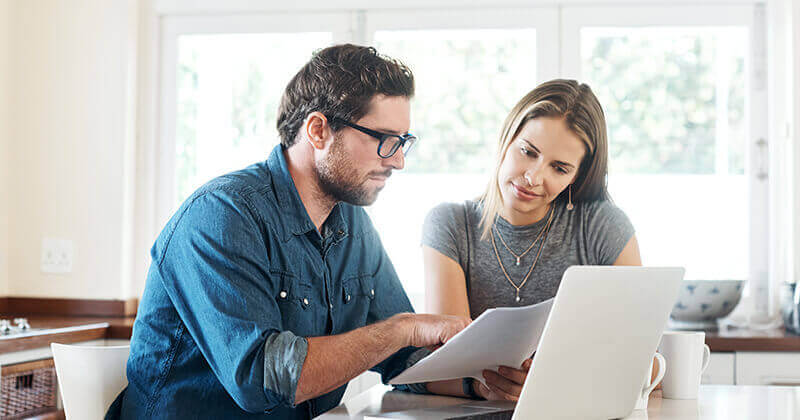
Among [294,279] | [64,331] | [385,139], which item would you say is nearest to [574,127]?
[385,139]

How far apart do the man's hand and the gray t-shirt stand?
1.48 feet

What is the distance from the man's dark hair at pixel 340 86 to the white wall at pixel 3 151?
1.74m

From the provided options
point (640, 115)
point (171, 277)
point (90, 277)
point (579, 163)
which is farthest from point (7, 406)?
point (640, 115)

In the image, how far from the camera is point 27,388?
6.82ft

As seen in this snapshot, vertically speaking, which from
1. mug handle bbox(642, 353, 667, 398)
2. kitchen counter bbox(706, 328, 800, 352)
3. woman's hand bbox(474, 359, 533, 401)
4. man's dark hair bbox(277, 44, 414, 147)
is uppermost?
man's dark hair bbox(277, 44, 414, 147)

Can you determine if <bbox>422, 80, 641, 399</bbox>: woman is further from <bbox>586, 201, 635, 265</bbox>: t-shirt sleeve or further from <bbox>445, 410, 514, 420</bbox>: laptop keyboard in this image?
<bbox>445, 410, 514, 420</bbox>: laptop keyboard

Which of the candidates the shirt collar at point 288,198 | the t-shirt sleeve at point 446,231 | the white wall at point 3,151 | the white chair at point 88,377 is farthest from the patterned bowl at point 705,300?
the white wall at point 3,151

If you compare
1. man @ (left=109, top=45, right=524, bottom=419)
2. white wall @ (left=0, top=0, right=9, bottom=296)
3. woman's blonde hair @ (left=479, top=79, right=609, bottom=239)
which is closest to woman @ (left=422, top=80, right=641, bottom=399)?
woman's blonde hair @ (left=479, top=79, right=609, bottom=239)

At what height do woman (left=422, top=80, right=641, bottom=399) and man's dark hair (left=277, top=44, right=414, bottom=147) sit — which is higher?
man's dark hair (left=277, top=44, right=414, bottom=147)

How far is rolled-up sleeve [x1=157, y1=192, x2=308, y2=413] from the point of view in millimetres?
1134

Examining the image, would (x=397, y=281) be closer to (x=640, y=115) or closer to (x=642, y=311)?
(x=642, y=311)

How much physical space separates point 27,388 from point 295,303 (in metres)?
1.15

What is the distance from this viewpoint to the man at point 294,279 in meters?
1.17

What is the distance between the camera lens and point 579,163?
1694 millimetres
